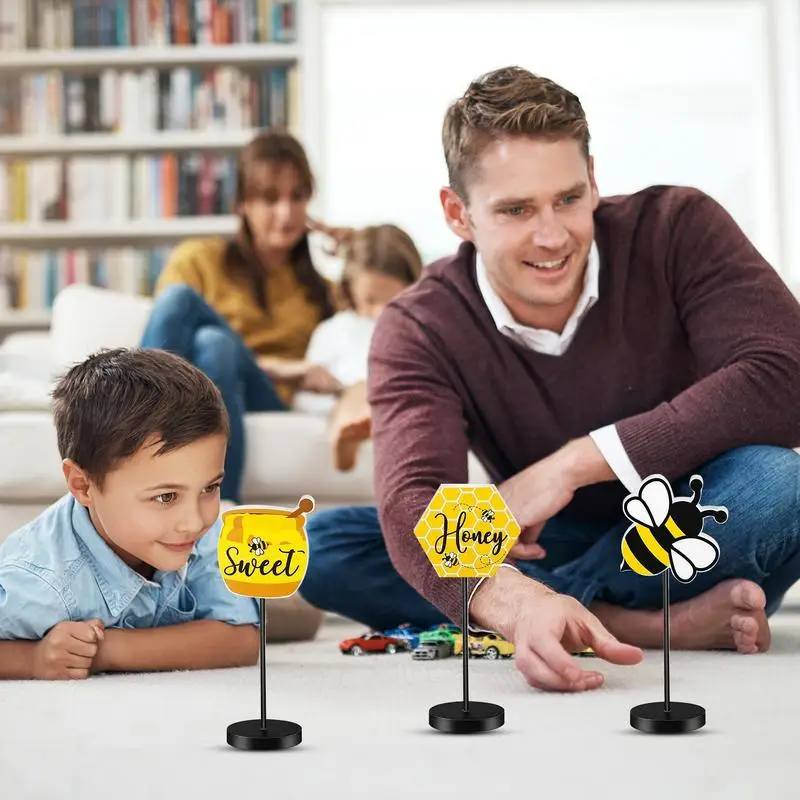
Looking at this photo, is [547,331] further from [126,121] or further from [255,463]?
[126,121]

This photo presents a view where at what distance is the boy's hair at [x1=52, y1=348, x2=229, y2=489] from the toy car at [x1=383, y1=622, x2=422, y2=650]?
44 cm

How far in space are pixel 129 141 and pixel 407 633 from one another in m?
2.77

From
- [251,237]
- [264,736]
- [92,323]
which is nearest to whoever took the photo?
[264,736]

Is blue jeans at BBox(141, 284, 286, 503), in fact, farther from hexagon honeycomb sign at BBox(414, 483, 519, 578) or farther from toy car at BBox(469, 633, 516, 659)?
hexagon honeycomb sign at BBox(414, 483, 519, 578)

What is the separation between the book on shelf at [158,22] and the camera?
3.92m

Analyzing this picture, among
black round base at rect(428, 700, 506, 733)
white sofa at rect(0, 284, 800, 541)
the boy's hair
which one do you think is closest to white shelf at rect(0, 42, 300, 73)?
white sofa at rect(0, 284, 800, 541)

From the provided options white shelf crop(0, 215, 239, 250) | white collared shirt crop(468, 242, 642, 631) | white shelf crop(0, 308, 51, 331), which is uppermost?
white shelf crop(0, 215, 239, 250)

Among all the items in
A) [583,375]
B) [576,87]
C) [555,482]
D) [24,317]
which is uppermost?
[576,87]

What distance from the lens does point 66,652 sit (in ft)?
4.21

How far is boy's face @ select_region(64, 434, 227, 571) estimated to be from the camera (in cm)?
123

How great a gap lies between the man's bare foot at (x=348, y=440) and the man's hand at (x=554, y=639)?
1.09 metres

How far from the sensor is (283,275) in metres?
2.94

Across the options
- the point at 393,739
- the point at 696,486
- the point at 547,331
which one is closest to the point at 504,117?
the point at 547,331

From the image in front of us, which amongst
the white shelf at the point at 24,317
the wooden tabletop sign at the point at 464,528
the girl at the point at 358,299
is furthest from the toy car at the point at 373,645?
the white shelf at the point at 24,317
